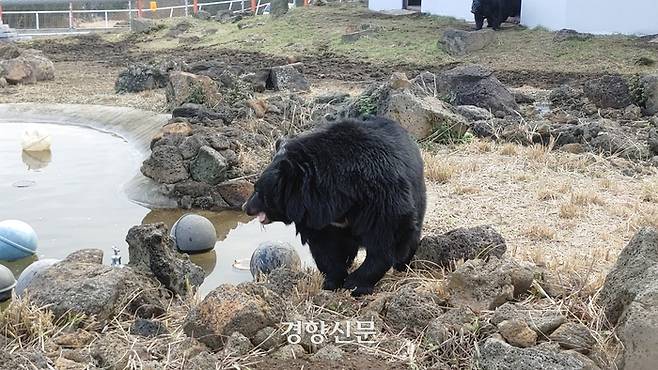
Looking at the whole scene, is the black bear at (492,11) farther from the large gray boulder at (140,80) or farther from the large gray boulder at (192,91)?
the large gray boulder at (192,91)

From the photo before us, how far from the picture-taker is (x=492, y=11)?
2105cm

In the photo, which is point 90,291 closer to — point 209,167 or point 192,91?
point 209,167

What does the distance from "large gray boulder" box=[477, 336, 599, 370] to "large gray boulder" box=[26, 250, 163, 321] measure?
7.03 feet

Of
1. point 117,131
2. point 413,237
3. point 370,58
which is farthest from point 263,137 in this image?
point 370,58

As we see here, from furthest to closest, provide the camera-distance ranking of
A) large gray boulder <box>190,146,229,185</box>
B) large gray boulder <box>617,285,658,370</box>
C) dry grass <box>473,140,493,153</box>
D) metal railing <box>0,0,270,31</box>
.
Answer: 1. metal railing <box>0,0,270,31</box>
2. dry grass <box>473,140,493,153</box>
3. large gray boulder <box>190,146,229,185</box>
4. large gray boulder <box>617,285,658,370</box>

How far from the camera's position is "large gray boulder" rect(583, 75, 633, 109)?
40.8ft

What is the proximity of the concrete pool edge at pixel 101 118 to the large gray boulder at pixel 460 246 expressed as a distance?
215 inches

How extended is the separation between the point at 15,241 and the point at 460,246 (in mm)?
3986

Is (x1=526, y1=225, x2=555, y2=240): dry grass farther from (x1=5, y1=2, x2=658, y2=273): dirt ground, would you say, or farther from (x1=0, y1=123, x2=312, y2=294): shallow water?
(x1=0, y1=123, x2=312, y2=294): shallow water

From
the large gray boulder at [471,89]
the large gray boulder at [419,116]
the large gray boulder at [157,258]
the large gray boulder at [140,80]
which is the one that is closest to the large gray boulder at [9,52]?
the large gray boulder at [140,80]

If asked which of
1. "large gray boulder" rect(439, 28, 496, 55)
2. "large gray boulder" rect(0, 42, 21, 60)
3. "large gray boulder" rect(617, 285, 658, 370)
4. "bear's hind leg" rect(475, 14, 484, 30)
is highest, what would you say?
"bear's hind leg" rect(475, 14, 484, 30)

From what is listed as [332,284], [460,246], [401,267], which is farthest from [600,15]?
[332,284]

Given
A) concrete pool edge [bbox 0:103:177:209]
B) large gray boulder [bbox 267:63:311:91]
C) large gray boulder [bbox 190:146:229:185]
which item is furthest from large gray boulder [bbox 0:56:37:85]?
large gray boulder [bbox 190:146:229:185]

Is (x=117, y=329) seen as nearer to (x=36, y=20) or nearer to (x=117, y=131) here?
(x=117, y=131)
